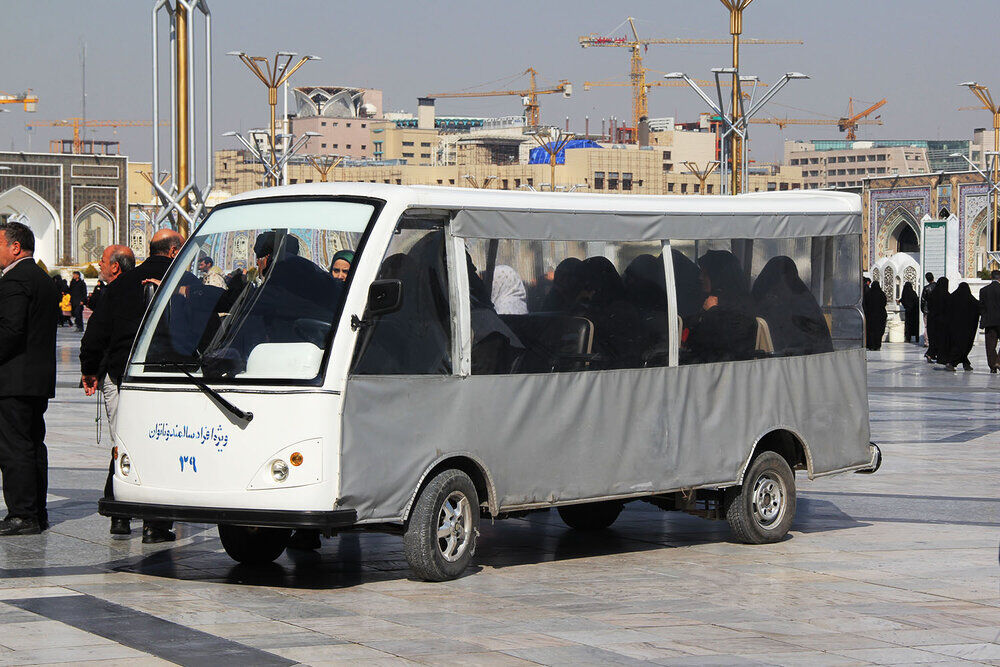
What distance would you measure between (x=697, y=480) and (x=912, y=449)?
6428 millimetres

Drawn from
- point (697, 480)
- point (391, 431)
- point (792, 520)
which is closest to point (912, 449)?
point (792, 520)

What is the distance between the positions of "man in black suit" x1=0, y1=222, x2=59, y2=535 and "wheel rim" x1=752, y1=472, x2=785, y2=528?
4.22 metres

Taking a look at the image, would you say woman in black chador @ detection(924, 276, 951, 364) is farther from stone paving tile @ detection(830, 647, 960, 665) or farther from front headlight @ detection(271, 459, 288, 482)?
stone paving tile @ detection(830, 647, 960, 665)

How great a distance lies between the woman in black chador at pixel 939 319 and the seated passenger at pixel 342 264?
2146 cm

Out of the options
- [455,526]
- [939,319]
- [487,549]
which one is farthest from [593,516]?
[939,319]

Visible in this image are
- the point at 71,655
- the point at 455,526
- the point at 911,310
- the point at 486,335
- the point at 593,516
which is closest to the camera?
the point at 71,655

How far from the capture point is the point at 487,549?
8898 millimetres

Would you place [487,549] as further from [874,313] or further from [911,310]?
[911,310]

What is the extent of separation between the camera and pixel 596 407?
8461mm

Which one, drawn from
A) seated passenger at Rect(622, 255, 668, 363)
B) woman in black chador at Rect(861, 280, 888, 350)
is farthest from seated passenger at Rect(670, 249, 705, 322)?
woman in black chador at Rect(861, 280, 888, 350)

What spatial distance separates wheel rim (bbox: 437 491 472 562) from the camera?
7.77 metres

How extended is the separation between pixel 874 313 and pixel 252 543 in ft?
83.2

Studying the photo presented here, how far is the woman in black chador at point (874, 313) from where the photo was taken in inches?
1251

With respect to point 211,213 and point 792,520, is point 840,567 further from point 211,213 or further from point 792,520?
point 211,213
